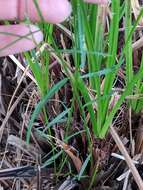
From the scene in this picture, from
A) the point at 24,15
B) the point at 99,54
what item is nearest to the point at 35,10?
the point at 24,15

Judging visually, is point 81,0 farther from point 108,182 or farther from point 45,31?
point 108,182

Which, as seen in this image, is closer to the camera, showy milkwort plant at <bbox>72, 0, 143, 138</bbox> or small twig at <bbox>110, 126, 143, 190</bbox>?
showy milkwort plant at <bbox>72, 0, 143, 138</bbox>

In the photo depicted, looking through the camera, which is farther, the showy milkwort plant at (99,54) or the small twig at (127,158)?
the small twig at (127,158)

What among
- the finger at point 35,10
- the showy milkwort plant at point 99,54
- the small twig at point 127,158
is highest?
the finger at point 35,10

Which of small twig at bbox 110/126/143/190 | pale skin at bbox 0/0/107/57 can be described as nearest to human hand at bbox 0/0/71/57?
pale skin at bbox 0/0/107/57

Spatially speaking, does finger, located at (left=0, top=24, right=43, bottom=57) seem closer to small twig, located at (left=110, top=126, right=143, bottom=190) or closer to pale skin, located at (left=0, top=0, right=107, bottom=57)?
pale skin, located at (left=0, top=0, right=107, bottom=57)

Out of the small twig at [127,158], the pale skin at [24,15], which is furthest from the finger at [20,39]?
the small twig at [127,158]

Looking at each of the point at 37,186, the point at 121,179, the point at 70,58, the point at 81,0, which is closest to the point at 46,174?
the point at 37,186

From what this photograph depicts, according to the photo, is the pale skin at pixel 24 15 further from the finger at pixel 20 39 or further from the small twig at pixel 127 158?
the small twig at pixel 127 158
